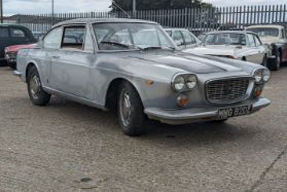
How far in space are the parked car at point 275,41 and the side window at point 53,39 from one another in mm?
9435

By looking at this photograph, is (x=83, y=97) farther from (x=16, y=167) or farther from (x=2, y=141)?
(x=16, y=167)

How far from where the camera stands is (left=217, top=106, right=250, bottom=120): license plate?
5398mm

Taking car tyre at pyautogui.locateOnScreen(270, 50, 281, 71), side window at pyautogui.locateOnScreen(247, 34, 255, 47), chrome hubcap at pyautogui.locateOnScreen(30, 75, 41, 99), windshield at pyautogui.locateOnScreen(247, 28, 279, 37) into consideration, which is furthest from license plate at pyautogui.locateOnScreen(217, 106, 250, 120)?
windshield at pyautogui.locateOnScreen(247, 28, 279, 37)

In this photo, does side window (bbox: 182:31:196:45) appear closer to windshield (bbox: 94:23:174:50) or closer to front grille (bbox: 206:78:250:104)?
windshield (bbox: 94:23:174:50)

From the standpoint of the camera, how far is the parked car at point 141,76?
5.27 meters

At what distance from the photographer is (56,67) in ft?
23.6

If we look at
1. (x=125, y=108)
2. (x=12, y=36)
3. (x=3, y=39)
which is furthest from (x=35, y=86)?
(x=12, y=36)

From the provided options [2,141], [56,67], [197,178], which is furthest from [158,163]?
[56,67]

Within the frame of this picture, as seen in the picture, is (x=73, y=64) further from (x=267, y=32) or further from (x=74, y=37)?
(x=267, y=32)

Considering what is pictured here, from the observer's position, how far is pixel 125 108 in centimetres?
584

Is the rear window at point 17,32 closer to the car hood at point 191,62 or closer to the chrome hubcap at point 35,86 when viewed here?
the chrome hubcap at point 35,86

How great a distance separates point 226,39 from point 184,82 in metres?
7.91

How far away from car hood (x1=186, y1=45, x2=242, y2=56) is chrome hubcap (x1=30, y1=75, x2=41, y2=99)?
4.66m

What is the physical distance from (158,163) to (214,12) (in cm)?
1934
